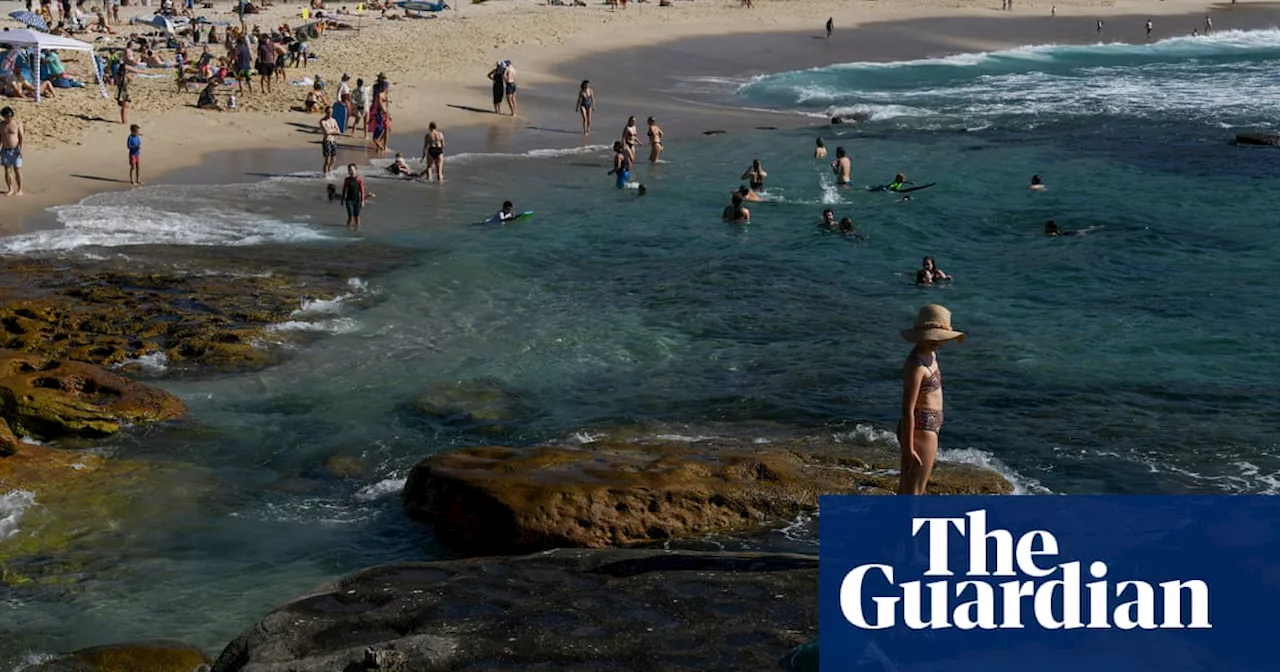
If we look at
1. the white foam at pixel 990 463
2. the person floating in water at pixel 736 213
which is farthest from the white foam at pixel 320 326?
the person floating in water at pixel 736 213

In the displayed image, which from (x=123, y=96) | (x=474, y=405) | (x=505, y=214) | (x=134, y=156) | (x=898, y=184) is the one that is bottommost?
(x=474, y=405)

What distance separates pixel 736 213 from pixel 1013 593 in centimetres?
2255

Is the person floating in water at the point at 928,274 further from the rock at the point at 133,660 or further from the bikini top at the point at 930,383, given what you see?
the rock at the point at 133,660

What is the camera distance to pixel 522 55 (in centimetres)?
4844

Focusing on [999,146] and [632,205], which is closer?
[632,205]

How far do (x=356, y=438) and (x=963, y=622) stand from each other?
1041 centimetres

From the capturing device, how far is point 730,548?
1190 centimetres

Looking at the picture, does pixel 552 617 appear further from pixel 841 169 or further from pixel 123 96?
pixel 123 96

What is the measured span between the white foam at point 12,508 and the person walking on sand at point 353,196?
13.2 metres

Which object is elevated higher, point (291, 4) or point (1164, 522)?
point (291, 4)

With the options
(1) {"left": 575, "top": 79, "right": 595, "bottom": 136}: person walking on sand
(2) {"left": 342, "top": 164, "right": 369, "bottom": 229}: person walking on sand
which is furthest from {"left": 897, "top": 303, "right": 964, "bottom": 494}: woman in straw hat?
(1) {"left": 575, "top": 79, "right": 595, "bottom": 136}: person walking on sand

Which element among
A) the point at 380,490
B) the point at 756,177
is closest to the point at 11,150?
the point at 756,177

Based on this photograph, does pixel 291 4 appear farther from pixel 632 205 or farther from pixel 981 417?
pixel 981 417

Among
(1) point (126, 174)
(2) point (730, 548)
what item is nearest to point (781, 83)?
(1) point (126, 174)
